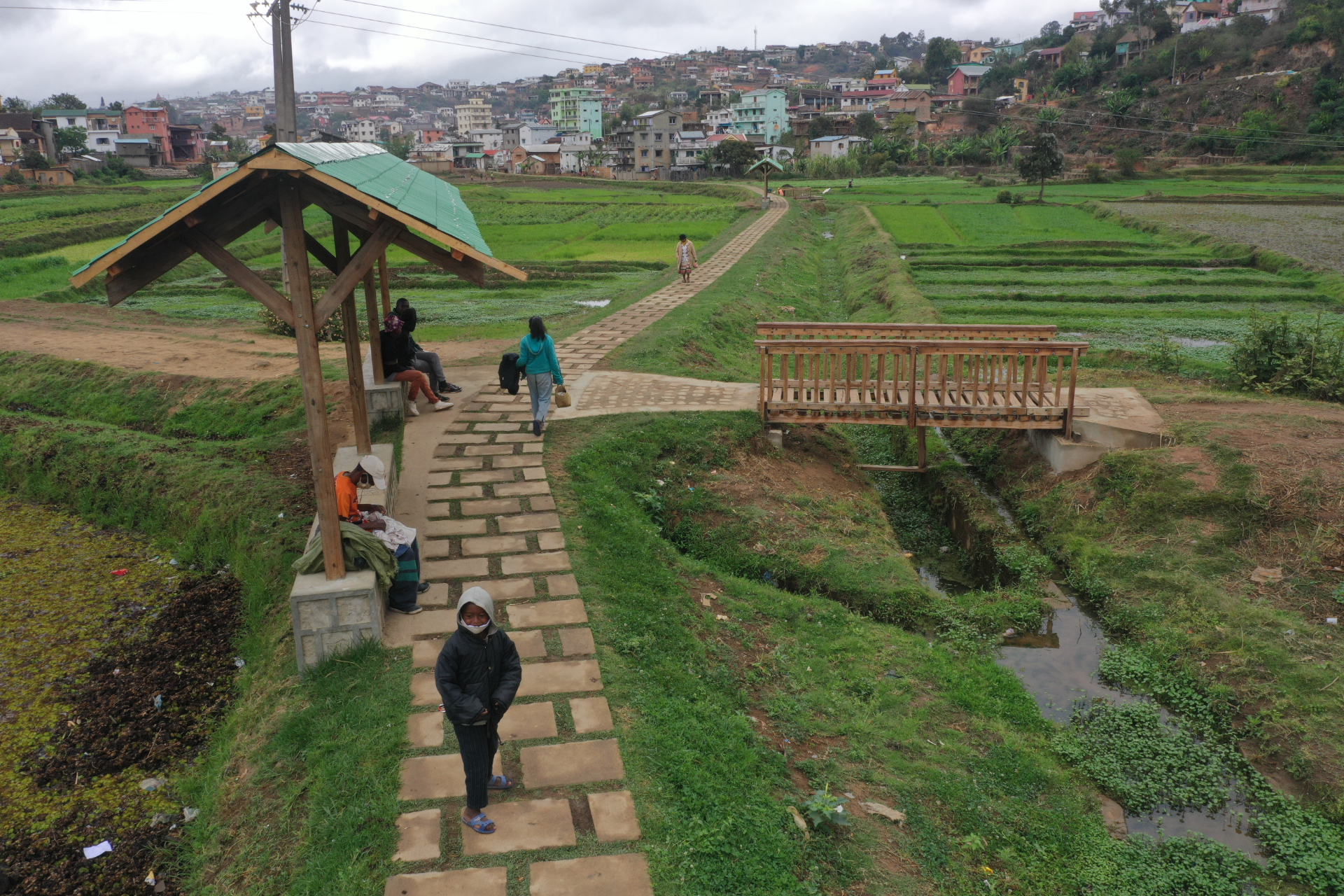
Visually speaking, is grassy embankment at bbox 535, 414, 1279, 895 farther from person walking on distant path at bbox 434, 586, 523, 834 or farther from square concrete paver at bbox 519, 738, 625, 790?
person walking on distant path at bbox 434, 586, 523, 834

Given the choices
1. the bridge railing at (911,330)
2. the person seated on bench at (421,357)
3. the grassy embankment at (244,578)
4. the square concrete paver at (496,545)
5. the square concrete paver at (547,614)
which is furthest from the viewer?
the bridge railing at (911,330)

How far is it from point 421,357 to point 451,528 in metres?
4.83

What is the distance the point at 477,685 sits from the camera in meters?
5.01

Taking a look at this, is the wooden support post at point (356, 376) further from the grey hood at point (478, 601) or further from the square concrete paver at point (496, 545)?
the grey hood at point (478, 601)

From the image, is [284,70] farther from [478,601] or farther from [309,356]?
[478,601]

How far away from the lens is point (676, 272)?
26109 mm

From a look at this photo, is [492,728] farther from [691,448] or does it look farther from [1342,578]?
[1342,578]

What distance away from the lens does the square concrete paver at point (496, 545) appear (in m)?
8.36

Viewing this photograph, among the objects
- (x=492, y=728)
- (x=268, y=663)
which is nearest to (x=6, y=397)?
(x=268, y=663)

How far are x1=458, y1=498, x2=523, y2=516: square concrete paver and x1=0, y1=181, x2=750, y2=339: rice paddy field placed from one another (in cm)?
1114

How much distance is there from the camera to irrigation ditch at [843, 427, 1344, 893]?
6379 mm

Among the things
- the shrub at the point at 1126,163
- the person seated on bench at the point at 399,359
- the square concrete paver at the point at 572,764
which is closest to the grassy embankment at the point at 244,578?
the square concrete paver at the point at 572,764

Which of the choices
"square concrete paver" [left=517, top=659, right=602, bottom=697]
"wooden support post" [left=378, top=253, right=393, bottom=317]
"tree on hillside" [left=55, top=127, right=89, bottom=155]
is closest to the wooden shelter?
"square concrete paver" [left=517, top=659, right=602, bottom=697]

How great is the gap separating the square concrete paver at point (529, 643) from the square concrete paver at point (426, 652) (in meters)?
0.56
